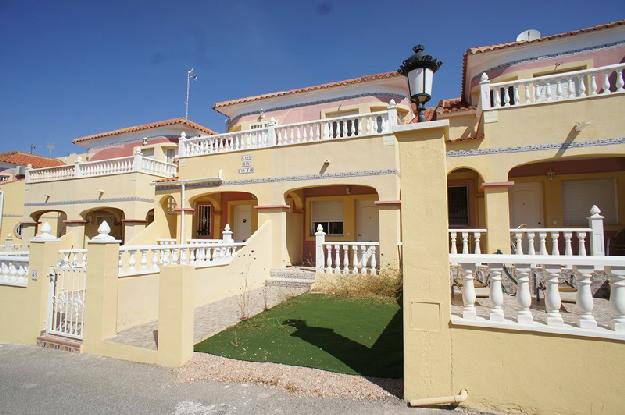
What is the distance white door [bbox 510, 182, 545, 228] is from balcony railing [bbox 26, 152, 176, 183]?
51.1ft

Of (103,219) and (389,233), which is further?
(103,219)

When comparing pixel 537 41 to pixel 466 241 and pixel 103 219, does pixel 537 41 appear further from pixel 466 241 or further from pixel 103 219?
pixel 103 219

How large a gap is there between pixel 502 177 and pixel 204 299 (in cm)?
864

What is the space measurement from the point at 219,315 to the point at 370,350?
384 cm

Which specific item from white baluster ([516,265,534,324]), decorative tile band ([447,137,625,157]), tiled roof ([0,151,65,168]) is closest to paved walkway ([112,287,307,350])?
white baluster ([516,265,534,324])

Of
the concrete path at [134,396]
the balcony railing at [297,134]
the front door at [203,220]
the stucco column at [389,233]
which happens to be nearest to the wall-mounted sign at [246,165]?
the balcony railing at [297,134]

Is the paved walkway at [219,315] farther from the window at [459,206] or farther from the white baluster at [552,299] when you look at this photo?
the window at [459,206]

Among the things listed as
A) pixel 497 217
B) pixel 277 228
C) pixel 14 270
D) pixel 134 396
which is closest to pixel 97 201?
pixel 277 228

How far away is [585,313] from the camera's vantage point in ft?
11.0

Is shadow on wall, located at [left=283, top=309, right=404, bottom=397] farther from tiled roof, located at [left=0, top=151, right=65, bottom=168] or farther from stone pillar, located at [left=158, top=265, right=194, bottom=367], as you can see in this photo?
tiled roof, located at [left=0, top=151, right=65, bottom=168]

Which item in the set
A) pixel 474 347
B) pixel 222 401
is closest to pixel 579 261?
pixel 474 347

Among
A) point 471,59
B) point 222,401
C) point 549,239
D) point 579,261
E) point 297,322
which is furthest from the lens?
point 471,59

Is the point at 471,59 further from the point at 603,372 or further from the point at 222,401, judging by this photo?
the point at 222,401

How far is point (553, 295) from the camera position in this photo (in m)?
3.53
